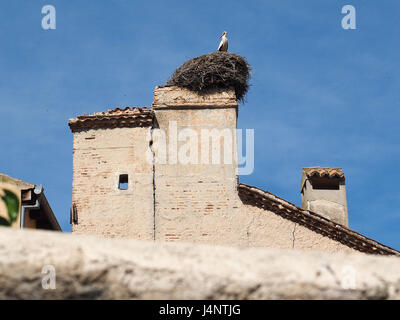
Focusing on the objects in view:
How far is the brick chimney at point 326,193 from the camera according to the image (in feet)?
48.0

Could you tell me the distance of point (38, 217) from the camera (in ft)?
36.9

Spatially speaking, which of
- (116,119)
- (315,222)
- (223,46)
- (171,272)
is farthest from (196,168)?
(171,272)

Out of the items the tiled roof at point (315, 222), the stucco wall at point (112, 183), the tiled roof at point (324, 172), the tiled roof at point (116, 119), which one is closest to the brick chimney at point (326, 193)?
the tiled roof at point (324, 172)

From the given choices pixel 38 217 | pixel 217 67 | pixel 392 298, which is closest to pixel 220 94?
pixel 217 67

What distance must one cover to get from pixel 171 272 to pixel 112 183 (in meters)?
11.9

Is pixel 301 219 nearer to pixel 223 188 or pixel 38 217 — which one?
pixel 223 188

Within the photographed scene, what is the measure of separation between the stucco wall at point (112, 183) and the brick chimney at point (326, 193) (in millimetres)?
3511

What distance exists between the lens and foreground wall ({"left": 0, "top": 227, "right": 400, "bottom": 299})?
172cm

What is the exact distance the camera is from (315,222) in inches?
518

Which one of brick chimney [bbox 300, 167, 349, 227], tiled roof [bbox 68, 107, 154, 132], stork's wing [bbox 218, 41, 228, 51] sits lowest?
brick chimney [bbox 300, 167, 349, 227]

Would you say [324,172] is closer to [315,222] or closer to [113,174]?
[315,222]

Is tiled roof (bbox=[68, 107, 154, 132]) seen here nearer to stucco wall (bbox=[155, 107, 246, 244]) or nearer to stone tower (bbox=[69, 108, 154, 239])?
stone tower (bbox=[69, 108, 154, 239])

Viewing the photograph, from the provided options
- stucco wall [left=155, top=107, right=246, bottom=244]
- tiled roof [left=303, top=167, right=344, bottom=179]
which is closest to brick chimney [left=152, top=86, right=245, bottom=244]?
stucco wall [left=155, top=107, right=246, bottom=244]

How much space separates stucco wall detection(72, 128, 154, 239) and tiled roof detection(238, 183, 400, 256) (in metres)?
2.11
